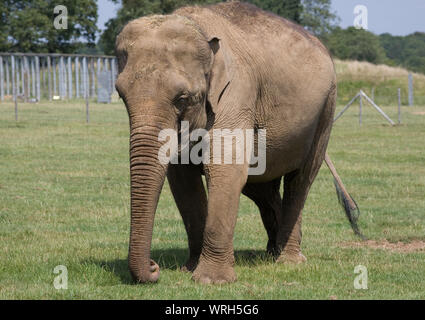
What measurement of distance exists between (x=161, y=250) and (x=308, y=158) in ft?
6.51

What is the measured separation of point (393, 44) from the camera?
12550cm

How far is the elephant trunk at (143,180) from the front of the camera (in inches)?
259

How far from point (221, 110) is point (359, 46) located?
4460 inches

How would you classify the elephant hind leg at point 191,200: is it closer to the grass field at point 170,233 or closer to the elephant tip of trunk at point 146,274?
the grass field at point 170,233

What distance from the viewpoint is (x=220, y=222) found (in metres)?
7.43

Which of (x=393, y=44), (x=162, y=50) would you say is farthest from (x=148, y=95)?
(x=393, y=44)

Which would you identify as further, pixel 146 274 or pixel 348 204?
pixel 348 204

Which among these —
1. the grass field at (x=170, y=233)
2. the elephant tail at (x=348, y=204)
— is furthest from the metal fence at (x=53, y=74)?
the elephant tail at (x=348, y=204)

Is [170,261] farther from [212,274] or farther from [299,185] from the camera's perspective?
[299,185]

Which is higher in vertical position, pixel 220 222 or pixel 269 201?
pixel 220 222

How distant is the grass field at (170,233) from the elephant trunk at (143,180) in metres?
0.53

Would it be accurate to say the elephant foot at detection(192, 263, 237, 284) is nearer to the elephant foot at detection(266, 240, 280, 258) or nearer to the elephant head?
the elephant head

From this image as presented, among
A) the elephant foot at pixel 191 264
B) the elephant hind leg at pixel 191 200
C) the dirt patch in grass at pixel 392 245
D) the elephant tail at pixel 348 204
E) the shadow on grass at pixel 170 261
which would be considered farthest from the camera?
the elephant tail at pixel 348 204

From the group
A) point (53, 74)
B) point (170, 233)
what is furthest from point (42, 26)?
point (170, 233)
